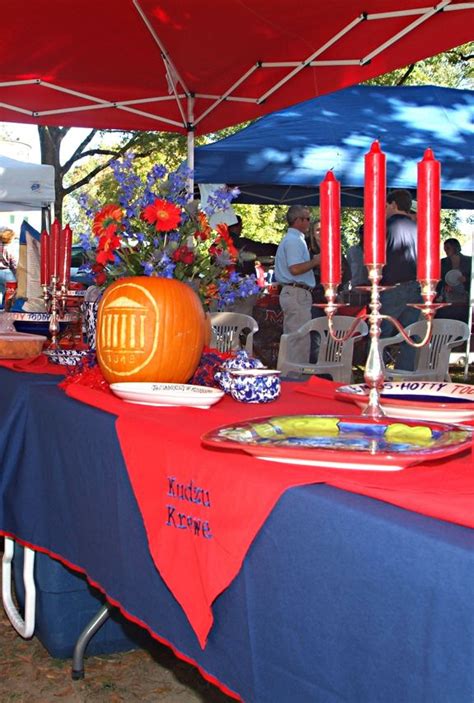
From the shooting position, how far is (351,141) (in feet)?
22.4

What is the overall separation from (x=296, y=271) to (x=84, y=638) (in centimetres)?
493

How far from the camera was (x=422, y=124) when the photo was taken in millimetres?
7406

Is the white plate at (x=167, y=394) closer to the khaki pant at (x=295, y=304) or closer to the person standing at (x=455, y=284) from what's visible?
the khaki pant at (x=295, y=304)

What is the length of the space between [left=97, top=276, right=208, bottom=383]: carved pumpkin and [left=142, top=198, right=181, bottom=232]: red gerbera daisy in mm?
195

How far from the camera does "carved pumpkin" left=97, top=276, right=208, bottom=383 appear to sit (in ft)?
6.62

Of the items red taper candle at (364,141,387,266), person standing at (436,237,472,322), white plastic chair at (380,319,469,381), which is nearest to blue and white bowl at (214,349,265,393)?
red taper candle at (364,141,387,266)

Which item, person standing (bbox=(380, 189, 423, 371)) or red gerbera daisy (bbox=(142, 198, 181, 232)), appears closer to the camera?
red gerbera daisy (bbox=(142, 198, 181, 232))

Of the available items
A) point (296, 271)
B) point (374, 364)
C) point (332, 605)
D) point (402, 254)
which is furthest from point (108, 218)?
point (296, 271)

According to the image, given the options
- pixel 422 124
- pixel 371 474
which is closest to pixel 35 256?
pixel 371 474

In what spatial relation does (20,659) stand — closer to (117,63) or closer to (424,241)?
(424,241)

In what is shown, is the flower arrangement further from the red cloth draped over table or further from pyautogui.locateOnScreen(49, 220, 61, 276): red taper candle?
the red cloth draped over table

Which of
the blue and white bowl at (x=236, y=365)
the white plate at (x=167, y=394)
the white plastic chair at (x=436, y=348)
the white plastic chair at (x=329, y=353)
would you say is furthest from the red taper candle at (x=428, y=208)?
the white plastic chair at (x=329, y=353)

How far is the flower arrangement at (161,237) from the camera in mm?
2271

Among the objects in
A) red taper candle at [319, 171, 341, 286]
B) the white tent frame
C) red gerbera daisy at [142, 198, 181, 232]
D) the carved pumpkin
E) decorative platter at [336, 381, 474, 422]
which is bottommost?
decorative platter at [336, 381, 474, 422]
